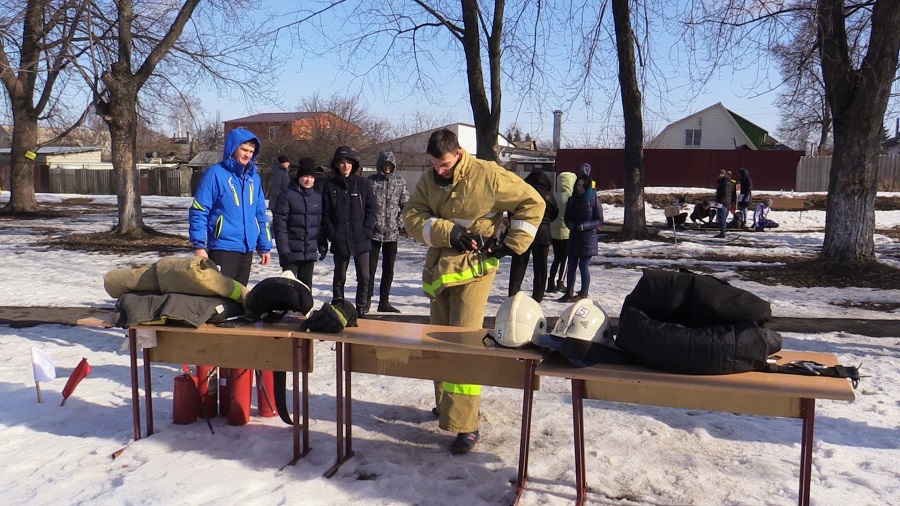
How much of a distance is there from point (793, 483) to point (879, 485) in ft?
1.52

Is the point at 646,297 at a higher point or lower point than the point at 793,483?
higher

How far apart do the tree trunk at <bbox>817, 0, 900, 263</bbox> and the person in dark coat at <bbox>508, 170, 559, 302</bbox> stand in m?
4.91

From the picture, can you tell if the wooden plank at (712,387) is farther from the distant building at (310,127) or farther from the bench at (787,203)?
the distant building at (310,127)

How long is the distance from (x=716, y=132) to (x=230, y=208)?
47.2 m

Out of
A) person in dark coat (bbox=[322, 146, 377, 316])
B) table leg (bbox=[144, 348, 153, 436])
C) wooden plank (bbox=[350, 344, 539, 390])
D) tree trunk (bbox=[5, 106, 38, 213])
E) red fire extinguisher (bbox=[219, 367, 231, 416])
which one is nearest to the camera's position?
wooden plank (bbox=[350, 344, 539, 390])

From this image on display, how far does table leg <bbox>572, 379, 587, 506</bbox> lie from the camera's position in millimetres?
3748

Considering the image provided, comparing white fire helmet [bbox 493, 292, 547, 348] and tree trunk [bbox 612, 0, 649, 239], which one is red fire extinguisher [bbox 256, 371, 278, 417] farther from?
tree trunk [bbox 612, 0, 649, 239]

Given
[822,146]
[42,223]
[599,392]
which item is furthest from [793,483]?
[822,146]

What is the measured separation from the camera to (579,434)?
378 cm

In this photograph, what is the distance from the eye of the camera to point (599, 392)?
12.3ft

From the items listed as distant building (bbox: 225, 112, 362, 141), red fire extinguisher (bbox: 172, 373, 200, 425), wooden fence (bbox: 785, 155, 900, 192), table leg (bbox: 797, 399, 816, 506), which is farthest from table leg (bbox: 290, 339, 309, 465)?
distant building (bbox: 225, 112, 362, 141)

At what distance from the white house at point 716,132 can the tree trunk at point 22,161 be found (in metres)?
36.7

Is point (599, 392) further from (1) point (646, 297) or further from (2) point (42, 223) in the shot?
(2) point (42, 223)

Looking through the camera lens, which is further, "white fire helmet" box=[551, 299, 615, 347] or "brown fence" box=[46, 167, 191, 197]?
"brown fence" box=[46, 167, 191, 197]
